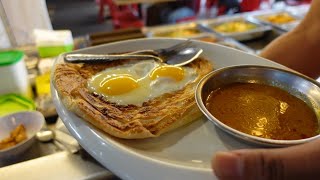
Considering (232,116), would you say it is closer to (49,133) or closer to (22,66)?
(49,133)

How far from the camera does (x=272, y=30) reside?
94.2 inches

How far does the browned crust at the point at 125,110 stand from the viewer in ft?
2.43

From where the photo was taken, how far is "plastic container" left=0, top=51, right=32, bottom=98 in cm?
119

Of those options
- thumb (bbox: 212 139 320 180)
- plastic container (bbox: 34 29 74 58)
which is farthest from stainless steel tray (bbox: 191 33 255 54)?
thumb (bbox: 212 139 320 180)

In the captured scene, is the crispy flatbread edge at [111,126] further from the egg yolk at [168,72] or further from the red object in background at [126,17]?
the red object in background at [126,17]

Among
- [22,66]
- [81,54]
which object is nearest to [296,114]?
[81,54]

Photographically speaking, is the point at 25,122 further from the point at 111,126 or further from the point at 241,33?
the point at 241,33

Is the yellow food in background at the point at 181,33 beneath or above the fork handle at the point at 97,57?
beneath

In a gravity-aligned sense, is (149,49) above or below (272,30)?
above

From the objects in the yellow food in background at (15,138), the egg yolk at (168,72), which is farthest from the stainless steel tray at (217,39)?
the yellow food in background at (15,138)

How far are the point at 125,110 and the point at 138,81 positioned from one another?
17 centimetres

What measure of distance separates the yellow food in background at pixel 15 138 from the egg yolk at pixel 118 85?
0.35m

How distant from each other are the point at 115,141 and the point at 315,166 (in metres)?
0.46

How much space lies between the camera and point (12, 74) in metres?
1.22
